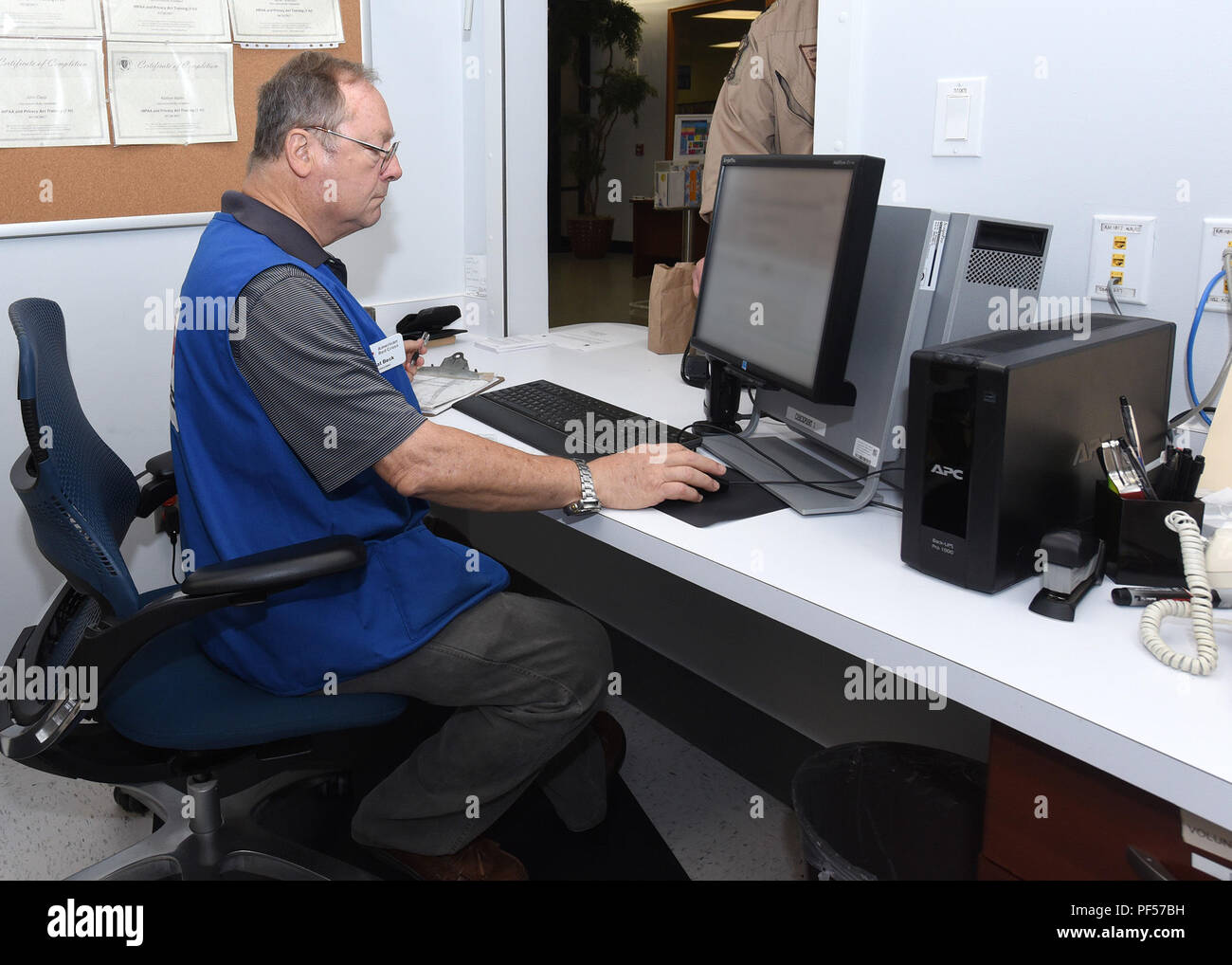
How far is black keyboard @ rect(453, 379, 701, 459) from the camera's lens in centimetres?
163

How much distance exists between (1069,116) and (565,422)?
924 mm

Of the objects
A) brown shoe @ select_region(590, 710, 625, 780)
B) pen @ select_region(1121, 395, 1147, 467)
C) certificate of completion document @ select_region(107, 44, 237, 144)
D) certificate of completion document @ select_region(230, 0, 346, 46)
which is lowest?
brown shoe @ select_region(590, 710, 625, 780)

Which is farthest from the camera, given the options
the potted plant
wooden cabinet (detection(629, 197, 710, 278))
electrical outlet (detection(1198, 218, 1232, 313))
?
the potted plant

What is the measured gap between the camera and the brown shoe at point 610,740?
2.06 meters

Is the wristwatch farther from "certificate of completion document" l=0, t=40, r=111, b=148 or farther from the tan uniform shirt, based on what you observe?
"certificate of completion document" l=0, t=40, r=111, b=148

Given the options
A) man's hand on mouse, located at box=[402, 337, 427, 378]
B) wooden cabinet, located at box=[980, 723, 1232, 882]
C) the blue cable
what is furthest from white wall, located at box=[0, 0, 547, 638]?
wooden cabinet, located at box=[980, 723, 1232, 882]

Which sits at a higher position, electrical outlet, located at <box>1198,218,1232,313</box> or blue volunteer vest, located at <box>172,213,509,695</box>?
electrical outlet, located at <box>1198,218,1232,313</box>

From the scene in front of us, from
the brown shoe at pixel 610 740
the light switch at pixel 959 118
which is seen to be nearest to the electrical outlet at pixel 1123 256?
the light switch at pixel 959 118


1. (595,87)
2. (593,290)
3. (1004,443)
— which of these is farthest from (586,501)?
(595,87)

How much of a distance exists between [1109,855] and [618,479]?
76 centimetres

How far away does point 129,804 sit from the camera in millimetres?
1936

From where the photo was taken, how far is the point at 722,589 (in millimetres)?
1242

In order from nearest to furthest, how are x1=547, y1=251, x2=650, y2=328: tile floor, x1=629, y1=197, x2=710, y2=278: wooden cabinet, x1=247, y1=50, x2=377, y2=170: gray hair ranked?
x1=247, y1=50, x2=377, y2=170: gray hair < x1=547, y1=251, x2=650, y2=328: tile floor < x1=629, y1=197, x2=710, y2=278: wooden cabinet
